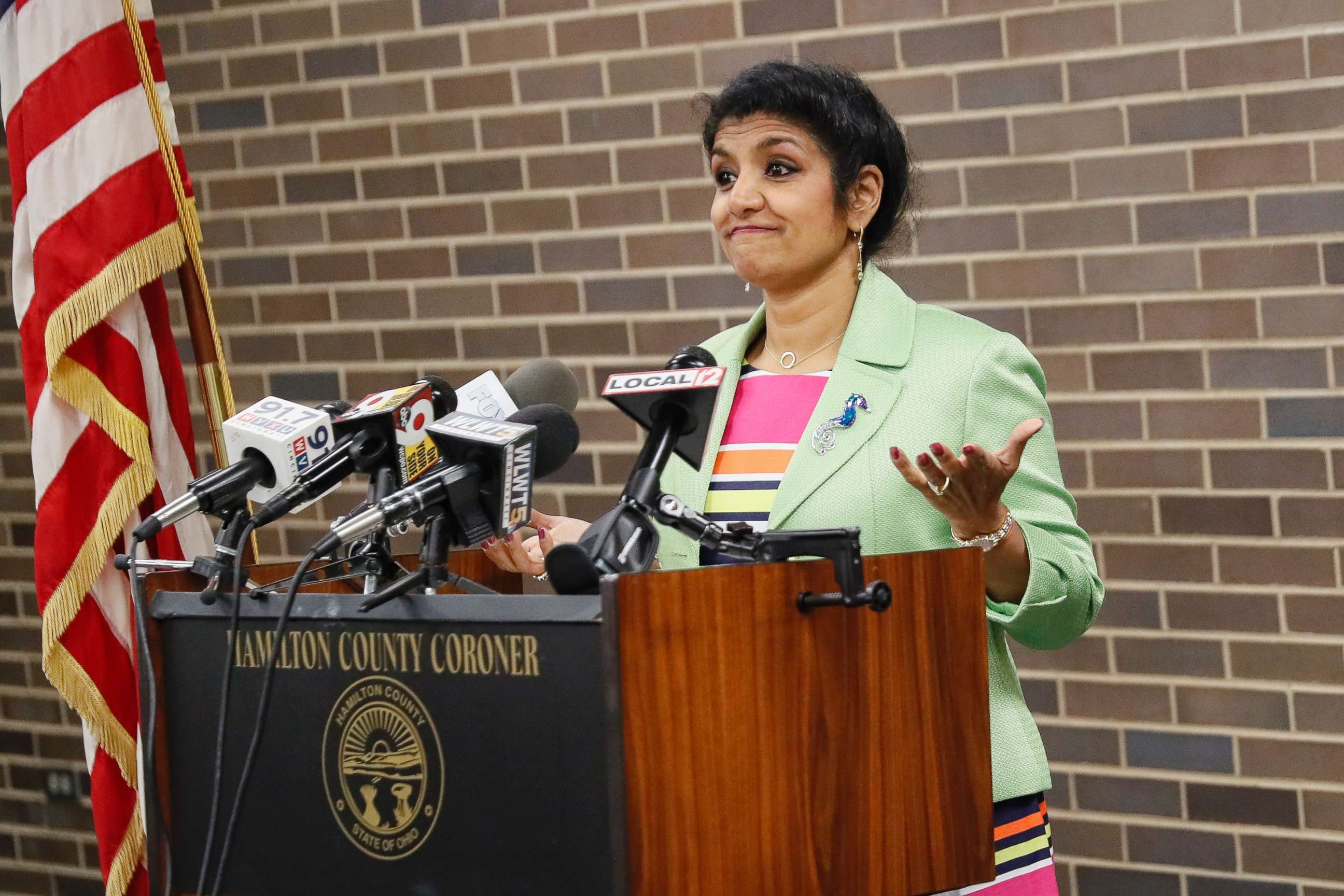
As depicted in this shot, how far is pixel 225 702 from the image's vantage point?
135cm

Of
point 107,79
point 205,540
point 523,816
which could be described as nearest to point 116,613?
point 205,540

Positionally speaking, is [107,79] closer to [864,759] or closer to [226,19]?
[226,19]

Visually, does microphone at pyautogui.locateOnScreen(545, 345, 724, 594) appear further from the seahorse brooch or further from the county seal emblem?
the seahorse brooch

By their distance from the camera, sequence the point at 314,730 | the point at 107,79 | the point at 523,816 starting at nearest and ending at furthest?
the point at 523,816 < the point at 314,730 < the point at 107,79

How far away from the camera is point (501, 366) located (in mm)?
3490

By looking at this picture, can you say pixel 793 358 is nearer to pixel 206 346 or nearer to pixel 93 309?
pixel 206 346

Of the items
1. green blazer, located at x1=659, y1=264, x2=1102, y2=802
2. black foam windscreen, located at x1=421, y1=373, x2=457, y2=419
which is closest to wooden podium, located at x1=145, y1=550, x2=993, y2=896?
black foam windscreen, located at x1=421, y1=373, x2=457, y2=419

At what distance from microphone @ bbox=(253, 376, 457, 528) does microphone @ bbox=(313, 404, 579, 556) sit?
2.9 inches

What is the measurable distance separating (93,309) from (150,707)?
136 centimetres

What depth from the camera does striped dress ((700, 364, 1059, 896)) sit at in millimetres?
1707

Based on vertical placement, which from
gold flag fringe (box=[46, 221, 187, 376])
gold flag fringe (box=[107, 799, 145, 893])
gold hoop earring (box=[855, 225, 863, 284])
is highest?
gold flag fringe (box=[46, 221, 187, 376])

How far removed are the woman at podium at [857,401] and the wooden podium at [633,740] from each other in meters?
0.28

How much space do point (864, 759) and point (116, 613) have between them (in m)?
1.86

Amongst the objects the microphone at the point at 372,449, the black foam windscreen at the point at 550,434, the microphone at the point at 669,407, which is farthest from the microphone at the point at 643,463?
the microphone at the point at 372,449
